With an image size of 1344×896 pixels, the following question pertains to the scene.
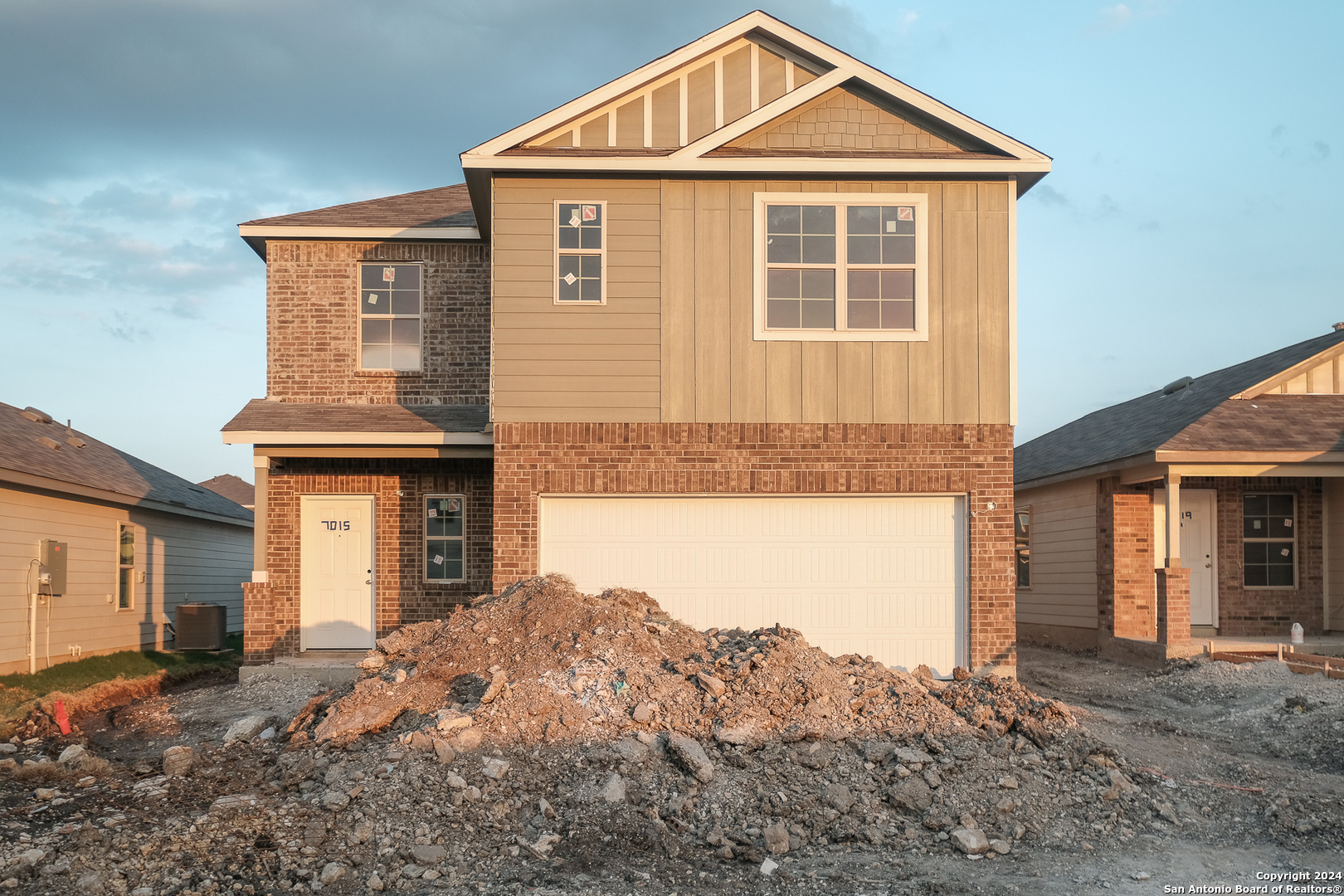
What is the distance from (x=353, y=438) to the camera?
43.0 feet

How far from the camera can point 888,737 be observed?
836 cm

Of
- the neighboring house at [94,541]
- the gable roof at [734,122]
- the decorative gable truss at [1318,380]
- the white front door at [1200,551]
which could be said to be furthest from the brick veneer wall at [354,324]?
the decorative gable truss at [1318,380]

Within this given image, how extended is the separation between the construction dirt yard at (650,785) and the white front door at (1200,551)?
6043mm

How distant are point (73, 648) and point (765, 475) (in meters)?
10.9

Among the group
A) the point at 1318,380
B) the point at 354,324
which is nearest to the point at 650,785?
the point at 354,324

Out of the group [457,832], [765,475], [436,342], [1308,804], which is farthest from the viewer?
[436,342]

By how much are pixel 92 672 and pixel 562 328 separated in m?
8.54

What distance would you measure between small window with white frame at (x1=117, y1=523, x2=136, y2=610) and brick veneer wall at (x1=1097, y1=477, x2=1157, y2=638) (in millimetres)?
15871

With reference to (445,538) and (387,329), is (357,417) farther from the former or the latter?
(445,538)

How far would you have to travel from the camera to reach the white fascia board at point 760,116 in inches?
462

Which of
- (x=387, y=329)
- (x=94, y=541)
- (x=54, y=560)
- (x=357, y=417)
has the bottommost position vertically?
(x=54, y=560)

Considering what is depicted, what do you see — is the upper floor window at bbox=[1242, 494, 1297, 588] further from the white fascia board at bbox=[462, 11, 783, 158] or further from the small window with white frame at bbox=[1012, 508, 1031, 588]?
the white fascia board at bbox=[462, 11, 783, 158]

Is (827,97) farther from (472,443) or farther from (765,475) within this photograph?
(472,443)

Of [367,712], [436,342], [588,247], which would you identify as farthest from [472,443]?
[367,712]
